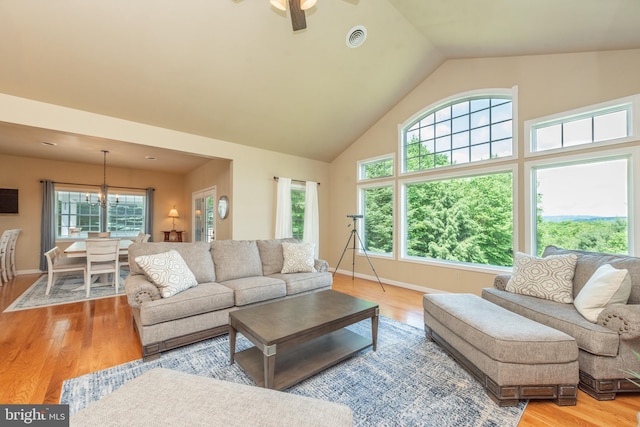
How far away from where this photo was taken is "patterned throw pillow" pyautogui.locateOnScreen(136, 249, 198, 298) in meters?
2.49

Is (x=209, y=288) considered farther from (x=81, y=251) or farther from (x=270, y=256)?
(x=81, y=251)

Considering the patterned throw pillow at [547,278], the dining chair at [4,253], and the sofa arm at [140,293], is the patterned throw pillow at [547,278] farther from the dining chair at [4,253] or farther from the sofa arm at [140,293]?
the dining chair at [4,253]

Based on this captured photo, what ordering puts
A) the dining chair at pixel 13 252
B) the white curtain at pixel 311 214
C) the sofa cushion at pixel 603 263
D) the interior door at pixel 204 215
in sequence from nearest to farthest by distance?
1. the sofa cushion at pixel 603 263
2. the dining chair at pixel 13 252
3. the white curtain at pixel 311 214
4. the interior door at pixel 204 215

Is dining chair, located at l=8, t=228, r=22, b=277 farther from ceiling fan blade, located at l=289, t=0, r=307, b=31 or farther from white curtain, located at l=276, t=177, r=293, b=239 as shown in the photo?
ceiling fan blade, located at l=289, t=0, r=307, b=31

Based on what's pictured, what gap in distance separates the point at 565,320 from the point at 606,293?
36cm

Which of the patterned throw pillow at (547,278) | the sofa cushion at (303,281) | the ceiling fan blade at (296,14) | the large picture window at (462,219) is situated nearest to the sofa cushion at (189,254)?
the sofa cushion at (303,281)

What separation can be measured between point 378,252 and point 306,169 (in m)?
2.38

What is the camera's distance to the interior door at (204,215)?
5.91 m

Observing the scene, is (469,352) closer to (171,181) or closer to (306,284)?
(306,284)

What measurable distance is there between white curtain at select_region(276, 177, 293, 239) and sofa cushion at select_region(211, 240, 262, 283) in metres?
1.67

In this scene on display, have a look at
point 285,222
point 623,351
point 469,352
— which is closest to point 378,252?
point 285,222

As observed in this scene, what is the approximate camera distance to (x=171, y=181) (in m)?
7.72

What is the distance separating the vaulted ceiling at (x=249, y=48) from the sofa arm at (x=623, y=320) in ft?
8.27

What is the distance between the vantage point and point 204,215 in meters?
6.47
